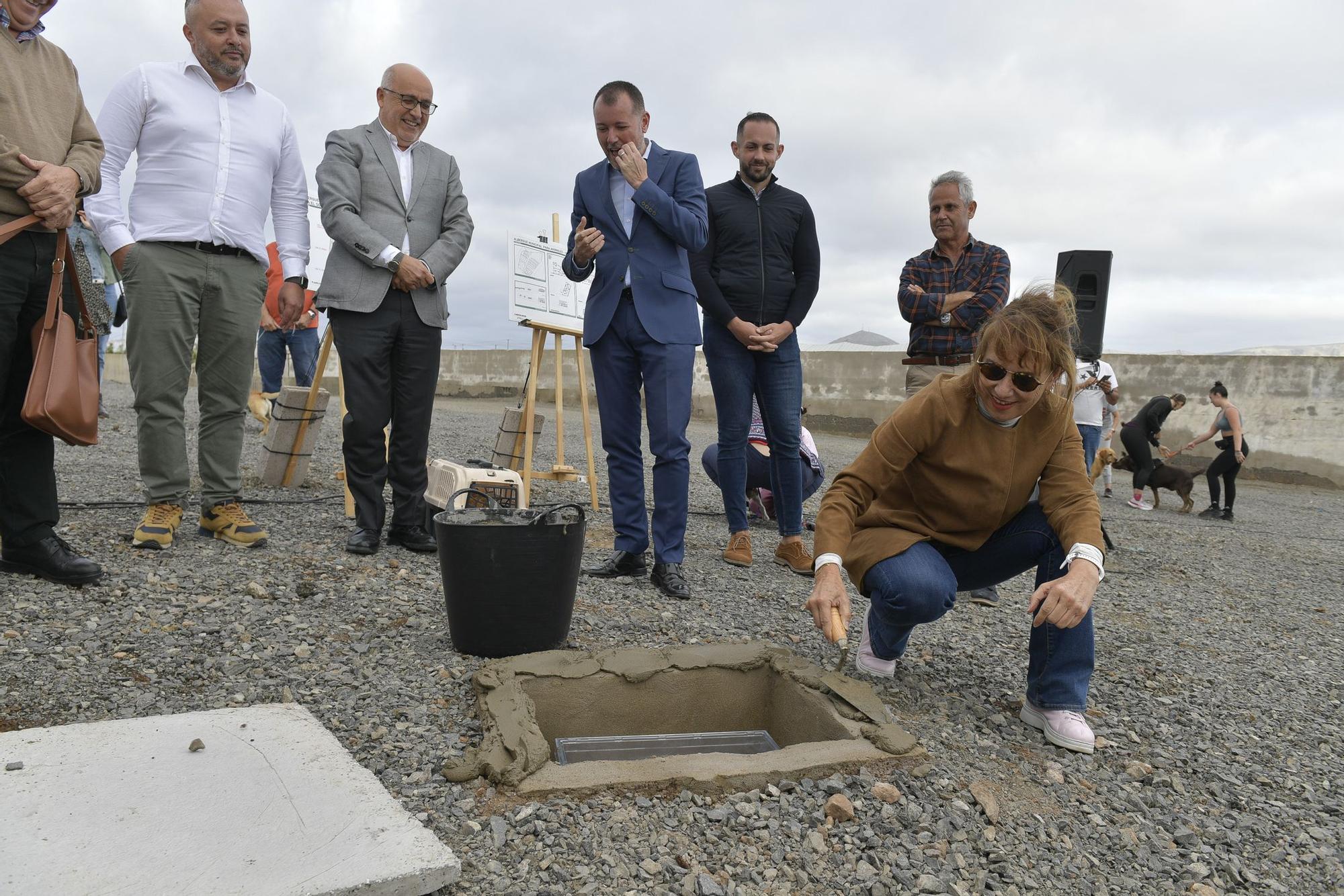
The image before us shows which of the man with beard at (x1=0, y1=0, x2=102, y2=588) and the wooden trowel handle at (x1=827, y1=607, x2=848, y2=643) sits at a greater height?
the man with beard at (x1=0, y1=0, x2=102, y2=588)

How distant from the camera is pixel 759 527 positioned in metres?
5.71

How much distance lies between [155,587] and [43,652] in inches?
23.1

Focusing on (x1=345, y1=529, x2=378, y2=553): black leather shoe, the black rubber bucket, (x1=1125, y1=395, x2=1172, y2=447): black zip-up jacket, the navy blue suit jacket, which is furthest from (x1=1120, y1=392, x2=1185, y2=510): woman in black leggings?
the black rubber bucket

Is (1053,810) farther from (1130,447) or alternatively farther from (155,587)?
(1130,447)

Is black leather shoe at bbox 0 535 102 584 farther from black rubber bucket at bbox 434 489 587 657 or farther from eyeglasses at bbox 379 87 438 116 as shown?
eyeglasses at bbox 379 87 438 116

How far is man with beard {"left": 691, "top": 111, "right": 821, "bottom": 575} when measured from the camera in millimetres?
4098

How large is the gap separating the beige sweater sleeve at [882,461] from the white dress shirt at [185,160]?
2.61 metres

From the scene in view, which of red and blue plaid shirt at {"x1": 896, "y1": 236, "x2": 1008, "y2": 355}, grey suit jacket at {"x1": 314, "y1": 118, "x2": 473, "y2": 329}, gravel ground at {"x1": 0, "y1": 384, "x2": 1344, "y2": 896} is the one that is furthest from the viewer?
red and blue plaid shirt at {"x1": 896, "y1": 236, "x2": 1008, "y2": 355}

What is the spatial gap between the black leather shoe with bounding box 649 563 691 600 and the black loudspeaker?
4.52 metres

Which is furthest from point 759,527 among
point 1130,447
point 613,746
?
point 1130,447

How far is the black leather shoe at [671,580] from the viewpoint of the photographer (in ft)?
11.6

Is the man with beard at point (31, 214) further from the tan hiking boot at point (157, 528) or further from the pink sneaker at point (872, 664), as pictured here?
the pink sneaker at point (872, 664)

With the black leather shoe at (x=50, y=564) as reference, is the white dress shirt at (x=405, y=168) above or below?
above

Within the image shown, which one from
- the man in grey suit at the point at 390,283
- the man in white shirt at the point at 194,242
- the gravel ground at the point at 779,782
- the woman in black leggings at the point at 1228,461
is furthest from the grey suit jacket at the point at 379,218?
the woman in black leggings at the point at 1228,461
